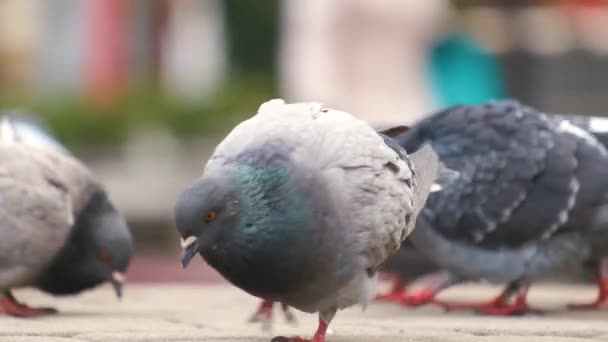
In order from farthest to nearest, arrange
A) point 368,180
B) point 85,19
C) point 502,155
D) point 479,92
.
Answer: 1. point 85,19
2. point 479,92
3. point 502,155
4. point 368,180

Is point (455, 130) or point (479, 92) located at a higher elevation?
point (455, 130)

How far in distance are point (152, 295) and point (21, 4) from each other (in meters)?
18.9

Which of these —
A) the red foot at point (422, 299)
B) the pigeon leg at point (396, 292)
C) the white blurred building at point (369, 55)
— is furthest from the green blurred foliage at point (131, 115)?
the red foot at point (422, 299)

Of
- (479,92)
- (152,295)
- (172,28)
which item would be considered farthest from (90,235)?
(172,28)

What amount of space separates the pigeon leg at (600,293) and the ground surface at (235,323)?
135 mm

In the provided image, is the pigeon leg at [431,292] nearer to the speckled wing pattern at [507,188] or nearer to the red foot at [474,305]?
the red foot at [474,305]

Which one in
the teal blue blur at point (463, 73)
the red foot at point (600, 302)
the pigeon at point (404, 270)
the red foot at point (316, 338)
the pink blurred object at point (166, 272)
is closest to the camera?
the red foot at point (316, 338)

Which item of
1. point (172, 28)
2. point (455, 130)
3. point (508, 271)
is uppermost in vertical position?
point (455, 130)

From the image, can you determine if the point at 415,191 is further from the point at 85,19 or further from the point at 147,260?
the point at 85,19

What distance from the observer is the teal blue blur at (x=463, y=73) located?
48.9 ft

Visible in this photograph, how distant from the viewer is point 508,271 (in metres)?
8.60

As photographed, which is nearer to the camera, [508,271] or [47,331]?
[47,331]

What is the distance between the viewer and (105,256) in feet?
28.8

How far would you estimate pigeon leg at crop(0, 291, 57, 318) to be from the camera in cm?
835
